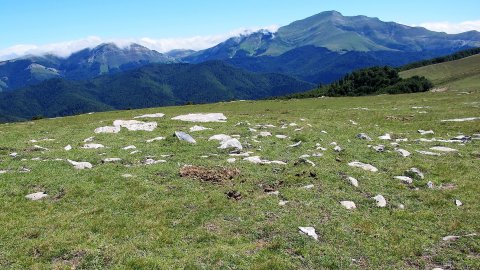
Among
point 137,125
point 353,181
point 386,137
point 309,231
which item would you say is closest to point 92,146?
point 137,125

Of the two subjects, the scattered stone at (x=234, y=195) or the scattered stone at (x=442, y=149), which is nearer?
the scattered stone at (x=234, y=195)

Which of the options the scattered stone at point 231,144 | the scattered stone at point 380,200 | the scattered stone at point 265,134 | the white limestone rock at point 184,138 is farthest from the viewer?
the scattered stone at point 265,134

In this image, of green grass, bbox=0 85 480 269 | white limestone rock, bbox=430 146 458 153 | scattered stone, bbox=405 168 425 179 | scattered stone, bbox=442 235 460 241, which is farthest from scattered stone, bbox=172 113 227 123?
scattered stone, bbox=442 235 460 241

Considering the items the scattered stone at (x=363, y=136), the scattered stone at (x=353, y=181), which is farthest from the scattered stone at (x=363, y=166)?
the scattered stone at (x=363, y=136)

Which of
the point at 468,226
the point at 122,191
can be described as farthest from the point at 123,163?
the point at 468,226

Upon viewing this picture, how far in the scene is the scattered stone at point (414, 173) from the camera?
21.0 meters

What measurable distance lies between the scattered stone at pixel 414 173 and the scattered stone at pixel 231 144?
1057 centimetres

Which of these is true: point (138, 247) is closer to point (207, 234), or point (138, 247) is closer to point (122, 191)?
point (207, 234)

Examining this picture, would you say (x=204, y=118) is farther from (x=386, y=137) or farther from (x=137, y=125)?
(x=386, y=137)

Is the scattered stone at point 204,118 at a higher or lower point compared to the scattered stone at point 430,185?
higher

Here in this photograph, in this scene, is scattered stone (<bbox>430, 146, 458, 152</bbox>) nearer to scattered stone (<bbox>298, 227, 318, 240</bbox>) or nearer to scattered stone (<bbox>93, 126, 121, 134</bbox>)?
scattered stone (<bbox>298, 227, 318, 240</bbox>)

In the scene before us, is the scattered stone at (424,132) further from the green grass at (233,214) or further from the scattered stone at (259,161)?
the scattered stone at (259,161)

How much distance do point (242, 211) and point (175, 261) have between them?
4552 millimetres

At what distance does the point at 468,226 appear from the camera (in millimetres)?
15062
